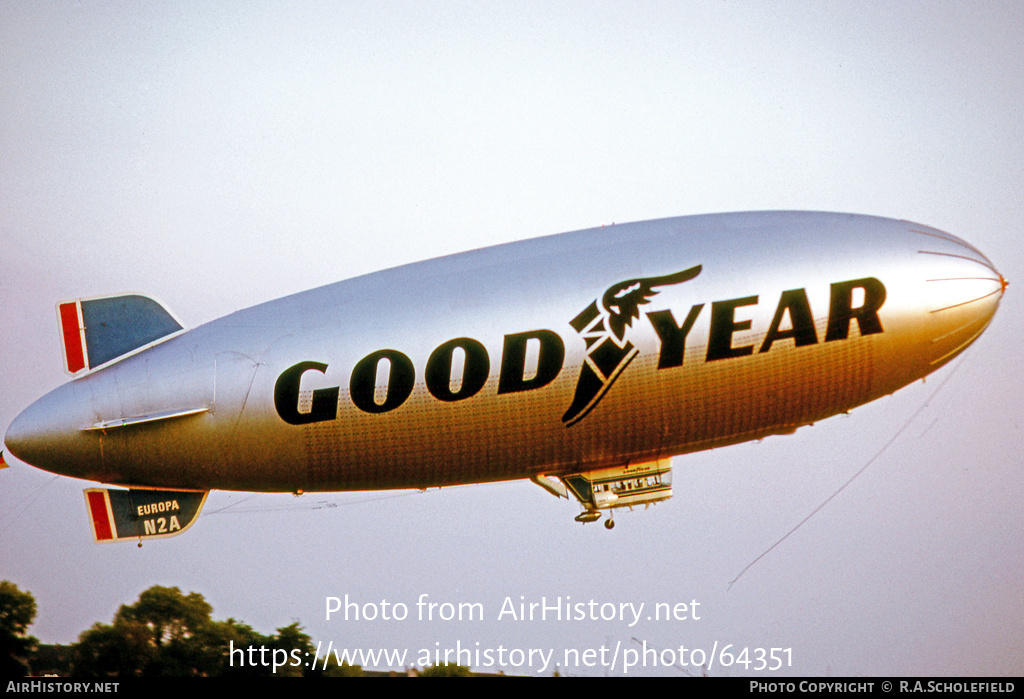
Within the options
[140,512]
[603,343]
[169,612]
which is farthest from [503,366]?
[169,612]

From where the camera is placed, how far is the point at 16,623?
96.7ft

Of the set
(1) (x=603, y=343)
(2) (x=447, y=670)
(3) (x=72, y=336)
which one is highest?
(3) (x=72, y=336)

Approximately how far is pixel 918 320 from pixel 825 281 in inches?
89.7

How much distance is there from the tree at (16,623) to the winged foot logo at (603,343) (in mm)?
20563

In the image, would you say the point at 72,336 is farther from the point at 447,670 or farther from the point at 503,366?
the point at 447,670

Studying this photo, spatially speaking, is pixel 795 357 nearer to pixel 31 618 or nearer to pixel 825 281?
pixel 825 281

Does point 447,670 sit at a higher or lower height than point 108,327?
lower

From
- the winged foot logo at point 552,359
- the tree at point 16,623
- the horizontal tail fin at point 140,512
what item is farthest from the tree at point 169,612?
the winged foot logo at point 552,359

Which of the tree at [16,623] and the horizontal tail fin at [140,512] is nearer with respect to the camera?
the horizontal tail fin at [140,512]

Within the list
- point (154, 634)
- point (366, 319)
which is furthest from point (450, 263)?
point (154, 634)

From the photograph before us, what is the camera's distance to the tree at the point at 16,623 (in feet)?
94.0

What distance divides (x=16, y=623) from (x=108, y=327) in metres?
15.3

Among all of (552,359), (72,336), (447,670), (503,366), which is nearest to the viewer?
(503,366)

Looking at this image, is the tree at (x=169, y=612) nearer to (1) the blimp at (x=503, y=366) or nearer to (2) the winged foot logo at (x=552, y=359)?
(1) the blimp at (x=503, y=366)
